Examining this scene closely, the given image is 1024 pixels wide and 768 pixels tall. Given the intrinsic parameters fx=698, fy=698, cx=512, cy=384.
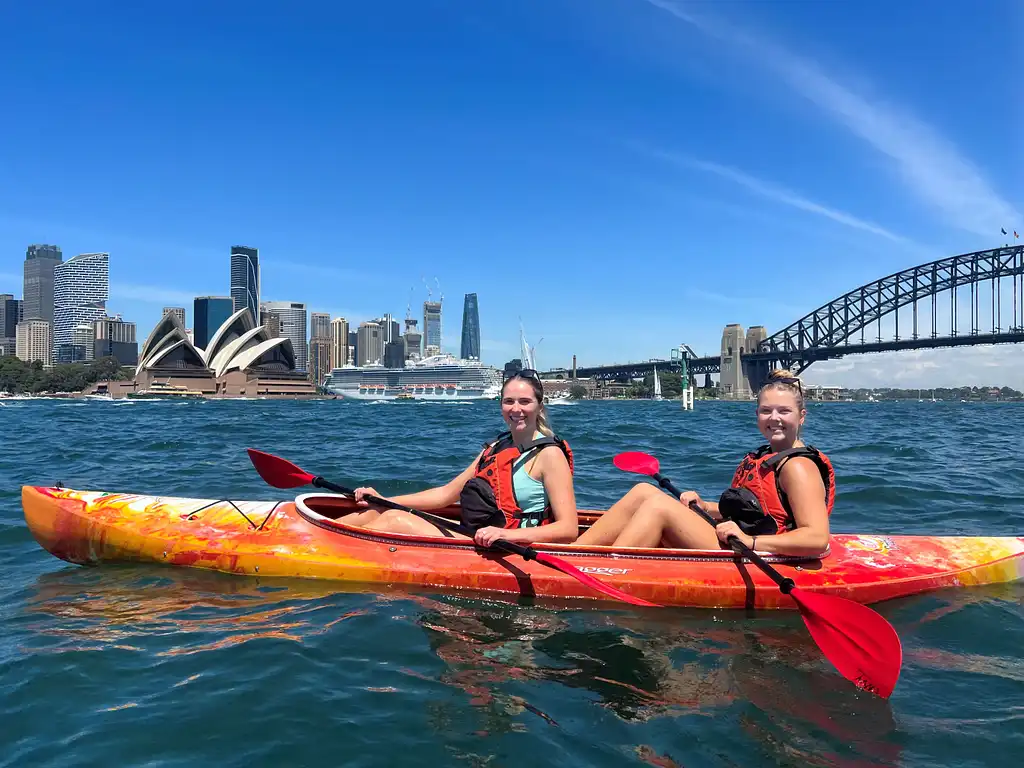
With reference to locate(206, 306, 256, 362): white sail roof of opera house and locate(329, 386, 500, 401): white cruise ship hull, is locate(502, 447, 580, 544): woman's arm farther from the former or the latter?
locate(206, 306, 256, 362): white sail roof of opera house

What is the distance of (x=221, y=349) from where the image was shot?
81.6 m

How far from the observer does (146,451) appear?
1372 cm

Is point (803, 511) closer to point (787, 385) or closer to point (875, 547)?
point (787, 385)

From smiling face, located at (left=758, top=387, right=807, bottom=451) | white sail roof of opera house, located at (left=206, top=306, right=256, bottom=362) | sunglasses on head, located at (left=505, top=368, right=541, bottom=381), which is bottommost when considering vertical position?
smiling face, located at (left=758, top=387, right=807, bottom=451)

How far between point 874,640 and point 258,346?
8361 centimetres

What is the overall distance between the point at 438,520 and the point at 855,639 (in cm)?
256

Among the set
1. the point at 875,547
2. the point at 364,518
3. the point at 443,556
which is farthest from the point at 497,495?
the point at 875,547

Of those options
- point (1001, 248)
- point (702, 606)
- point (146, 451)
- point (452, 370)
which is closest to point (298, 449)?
point (146, 451)

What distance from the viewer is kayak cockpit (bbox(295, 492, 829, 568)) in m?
4.14

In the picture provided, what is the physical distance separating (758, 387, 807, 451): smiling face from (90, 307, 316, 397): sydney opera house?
81108 millimetres

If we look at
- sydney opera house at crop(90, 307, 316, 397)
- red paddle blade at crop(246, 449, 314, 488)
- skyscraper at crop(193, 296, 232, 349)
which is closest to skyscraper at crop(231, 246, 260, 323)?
skyscraper at crop(193, 296, 232, 349)

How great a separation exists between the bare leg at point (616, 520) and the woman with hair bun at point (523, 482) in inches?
11.1

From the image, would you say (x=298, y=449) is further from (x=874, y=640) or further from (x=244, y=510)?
(x=874, y=640)

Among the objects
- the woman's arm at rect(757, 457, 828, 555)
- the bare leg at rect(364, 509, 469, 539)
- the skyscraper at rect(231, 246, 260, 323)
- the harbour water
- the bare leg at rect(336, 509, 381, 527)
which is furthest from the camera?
the skyscraper at rect(231, 246, 260, 323)
